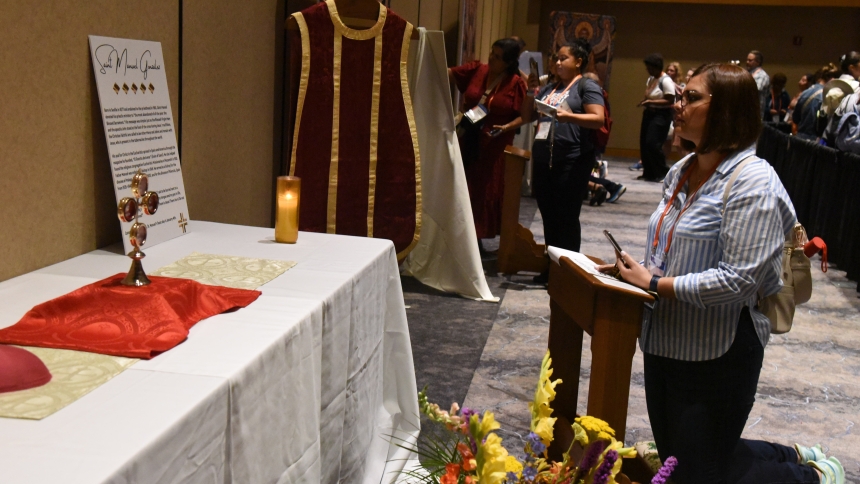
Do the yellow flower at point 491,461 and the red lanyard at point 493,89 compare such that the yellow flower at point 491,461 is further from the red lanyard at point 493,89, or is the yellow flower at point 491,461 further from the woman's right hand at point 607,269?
the red lanyard at point 493,89

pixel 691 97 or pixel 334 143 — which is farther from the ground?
pixel 691 97

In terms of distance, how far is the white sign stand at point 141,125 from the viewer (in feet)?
6.38

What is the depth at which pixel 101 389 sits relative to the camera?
1173 millimetres

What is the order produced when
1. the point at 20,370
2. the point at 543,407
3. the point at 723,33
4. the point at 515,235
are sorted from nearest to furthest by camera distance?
the point at 543,407, the point at 20,370, the point at 515,235, the point at 723,33

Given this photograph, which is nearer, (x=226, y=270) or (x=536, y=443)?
(x=536, y=443)

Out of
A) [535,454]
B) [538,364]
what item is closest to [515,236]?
[538,364]

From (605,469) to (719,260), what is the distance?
1.25 metres

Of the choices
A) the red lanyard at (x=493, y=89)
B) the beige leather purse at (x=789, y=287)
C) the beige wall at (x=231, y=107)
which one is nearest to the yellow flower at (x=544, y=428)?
the beige leather purse at (x=789, y=287)

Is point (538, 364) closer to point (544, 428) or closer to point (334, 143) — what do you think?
point (334, 143)

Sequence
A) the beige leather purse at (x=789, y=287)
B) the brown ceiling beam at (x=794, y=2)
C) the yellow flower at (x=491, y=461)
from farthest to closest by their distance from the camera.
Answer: the brown ceiling beam at (x=794, y=2) < the beige leather purse at (x=789, y=287) < the yellow flower at (x=491, y=461)

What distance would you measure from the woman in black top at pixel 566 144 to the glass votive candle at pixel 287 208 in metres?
2.45

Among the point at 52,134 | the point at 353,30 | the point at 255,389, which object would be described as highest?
the point at 353,30

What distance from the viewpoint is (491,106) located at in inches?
215

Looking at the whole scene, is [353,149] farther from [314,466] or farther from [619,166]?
[619,166]
